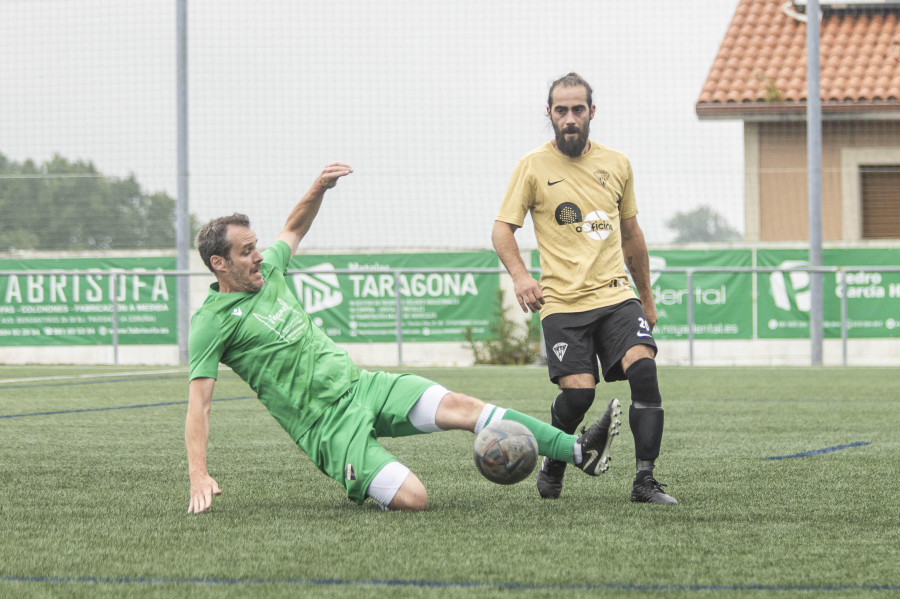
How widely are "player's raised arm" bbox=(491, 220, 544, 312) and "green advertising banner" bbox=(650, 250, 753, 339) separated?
11964 millimetres

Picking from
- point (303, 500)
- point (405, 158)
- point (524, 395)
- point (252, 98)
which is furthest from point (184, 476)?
point (252, 98)

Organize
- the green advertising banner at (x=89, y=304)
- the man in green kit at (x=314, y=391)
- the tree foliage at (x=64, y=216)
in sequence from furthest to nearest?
1. the tree foliage at (x=64, y=216)
2. the green advertising banner at (x=89, y=304)
3. the man in green kit at (x=314, y=391)

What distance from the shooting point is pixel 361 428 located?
474 cm

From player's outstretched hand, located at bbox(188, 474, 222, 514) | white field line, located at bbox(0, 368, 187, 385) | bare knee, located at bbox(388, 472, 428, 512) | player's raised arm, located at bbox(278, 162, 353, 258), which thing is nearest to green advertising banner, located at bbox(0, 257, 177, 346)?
white field line, located at bbox(0, 368, 187, 385)

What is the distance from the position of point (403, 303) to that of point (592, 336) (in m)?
12.6

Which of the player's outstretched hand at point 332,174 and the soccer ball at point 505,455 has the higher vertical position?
the player's outstretched hand at point 332,174

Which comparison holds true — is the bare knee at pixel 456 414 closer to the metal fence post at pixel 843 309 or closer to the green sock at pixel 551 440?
the green sock at pixel 551 440

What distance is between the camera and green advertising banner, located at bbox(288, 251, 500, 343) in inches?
689

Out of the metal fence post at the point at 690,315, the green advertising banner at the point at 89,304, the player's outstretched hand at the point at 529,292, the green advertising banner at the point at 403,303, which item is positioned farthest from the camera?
the green advertising banner at the point at 89,304

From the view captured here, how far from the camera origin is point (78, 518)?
4438 millimetres

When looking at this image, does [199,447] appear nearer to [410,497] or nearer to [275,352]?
[275,352]

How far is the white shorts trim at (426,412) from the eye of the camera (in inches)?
189

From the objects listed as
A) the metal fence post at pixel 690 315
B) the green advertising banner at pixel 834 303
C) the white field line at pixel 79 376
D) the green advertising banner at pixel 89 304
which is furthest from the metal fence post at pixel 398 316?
the green advertising banner at pixel 834 303

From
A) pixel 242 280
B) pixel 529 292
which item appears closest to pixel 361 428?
pixel 242 280
